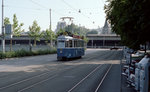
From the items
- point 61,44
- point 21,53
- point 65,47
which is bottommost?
point 21,53

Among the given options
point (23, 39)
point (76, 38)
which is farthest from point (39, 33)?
point (23, 39)

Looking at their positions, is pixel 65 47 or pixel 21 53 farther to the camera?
pixel 21 53

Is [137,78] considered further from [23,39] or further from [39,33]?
[23,39]

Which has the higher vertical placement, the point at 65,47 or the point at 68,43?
the point at 68,43

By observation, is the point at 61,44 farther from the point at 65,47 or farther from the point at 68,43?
the point at 68,43

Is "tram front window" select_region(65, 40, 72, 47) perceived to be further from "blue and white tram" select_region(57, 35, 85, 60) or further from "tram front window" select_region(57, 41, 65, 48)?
"tram front window" select_region(57, 41, 65, 48)

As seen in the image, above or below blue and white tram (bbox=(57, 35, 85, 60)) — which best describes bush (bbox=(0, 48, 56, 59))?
below

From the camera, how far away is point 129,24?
12891 millimetres

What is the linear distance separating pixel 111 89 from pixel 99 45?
12110 cm

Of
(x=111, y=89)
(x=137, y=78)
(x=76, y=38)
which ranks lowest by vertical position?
(x=111, y=89)

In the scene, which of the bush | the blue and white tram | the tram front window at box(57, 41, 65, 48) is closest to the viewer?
the blue and white tram

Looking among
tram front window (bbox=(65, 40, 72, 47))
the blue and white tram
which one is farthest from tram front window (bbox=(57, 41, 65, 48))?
tram front window (bbox=(65, 40, 72, 47))

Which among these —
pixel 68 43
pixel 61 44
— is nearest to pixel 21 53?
pixel 61 44

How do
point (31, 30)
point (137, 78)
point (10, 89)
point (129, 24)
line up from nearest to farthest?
point (137, 78)
point (10, 89)
point (129, 24)
point (31, 30)
